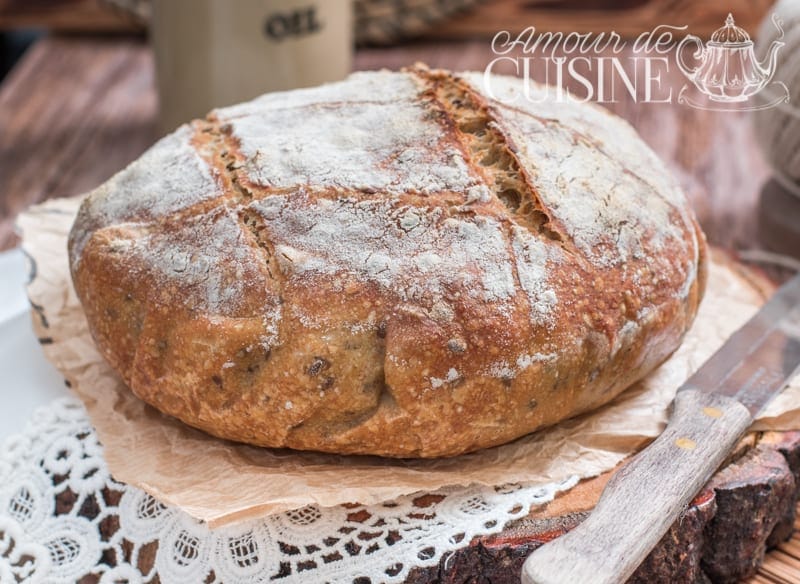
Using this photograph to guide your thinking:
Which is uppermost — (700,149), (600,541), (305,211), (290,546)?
(305,211)

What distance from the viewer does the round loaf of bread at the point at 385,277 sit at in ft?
4.37

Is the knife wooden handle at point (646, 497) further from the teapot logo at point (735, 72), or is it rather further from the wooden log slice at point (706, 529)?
the teapot logo at point (735, 72)

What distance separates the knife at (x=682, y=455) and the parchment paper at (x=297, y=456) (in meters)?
0.05

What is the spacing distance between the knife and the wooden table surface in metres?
0.92

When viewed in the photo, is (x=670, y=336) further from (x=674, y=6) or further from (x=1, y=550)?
(x=674, y=6)

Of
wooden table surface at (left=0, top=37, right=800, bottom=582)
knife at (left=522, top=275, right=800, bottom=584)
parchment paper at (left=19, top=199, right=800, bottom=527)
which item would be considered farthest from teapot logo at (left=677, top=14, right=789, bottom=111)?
parchment paper at (left=19, top=199, right=800, bottom=527)

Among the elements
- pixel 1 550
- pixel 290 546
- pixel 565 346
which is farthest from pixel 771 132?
pixel 1 550

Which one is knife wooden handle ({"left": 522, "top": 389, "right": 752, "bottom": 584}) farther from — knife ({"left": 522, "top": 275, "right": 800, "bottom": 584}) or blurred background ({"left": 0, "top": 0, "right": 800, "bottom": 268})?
blurred background ({"left": 0, "top": 0, "right": 800, "bottom": 268})

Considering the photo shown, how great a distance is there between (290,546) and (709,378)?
670 millimetres

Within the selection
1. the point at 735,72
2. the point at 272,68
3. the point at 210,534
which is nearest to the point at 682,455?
the point at 210,534

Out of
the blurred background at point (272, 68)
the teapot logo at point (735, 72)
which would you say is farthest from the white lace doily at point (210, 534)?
the blurred background at point (272, 68)

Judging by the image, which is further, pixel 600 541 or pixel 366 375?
pixel 366 375

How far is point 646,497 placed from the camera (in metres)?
1.27

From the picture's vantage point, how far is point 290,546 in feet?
4.33
